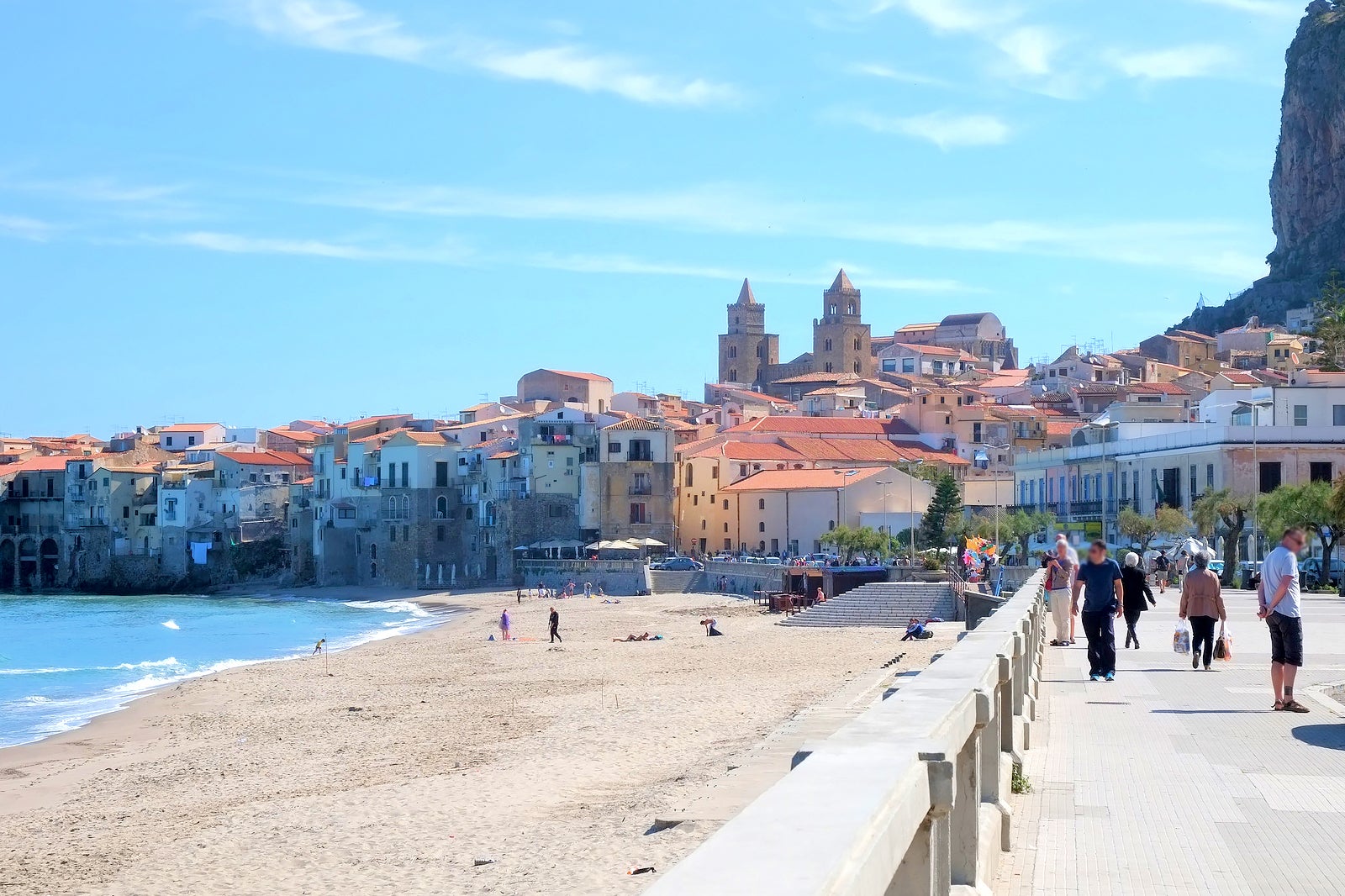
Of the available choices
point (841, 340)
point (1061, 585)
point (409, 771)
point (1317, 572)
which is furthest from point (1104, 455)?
point (841, 340)

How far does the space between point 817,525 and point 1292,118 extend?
62381mm

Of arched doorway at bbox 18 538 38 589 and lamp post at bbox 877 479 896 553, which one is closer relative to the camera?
lamp post at bbox 877 479 896 553

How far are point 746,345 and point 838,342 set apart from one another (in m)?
13.5

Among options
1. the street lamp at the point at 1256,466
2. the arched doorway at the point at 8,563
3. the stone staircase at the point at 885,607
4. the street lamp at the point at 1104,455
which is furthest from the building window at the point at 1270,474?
the arched doorway at the point at 8,563

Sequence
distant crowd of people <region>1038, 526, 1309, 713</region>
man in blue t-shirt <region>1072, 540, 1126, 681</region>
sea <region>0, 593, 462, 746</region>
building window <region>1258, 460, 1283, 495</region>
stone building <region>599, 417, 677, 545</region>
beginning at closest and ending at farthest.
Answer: distant crowd of people <region>1038, 526, 1309, 713</region> → man in blue t-shirt <region>1072, 540, 1126, 681</region> → sea <region>0, 593, 462, 746</region> → building window <region>1258, 460, 1283, 495</region> → stone building <region>599, 417, 677, 545</region>

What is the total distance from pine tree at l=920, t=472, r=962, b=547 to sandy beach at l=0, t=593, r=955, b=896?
89.7 ft

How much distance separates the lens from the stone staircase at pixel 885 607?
44.5 metres

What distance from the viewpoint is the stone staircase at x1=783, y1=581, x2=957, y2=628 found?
4450 centimetres

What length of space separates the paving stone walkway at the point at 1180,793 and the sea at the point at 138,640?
20.9 m

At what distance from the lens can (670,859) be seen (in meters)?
10.5

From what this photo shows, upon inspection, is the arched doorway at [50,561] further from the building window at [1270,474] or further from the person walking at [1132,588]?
the person walking at [1132,588]

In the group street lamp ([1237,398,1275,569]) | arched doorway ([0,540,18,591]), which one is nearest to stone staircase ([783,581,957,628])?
street lamp ([1237,398,1275,569])

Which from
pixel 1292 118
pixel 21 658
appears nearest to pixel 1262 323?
pixel 1292 118

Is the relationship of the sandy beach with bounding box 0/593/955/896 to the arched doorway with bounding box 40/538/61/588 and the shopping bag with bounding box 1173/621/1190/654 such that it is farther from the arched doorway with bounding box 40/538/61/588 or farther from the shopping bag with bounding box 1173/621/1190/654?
the arched doorway with bounding box 40/538/61/588
